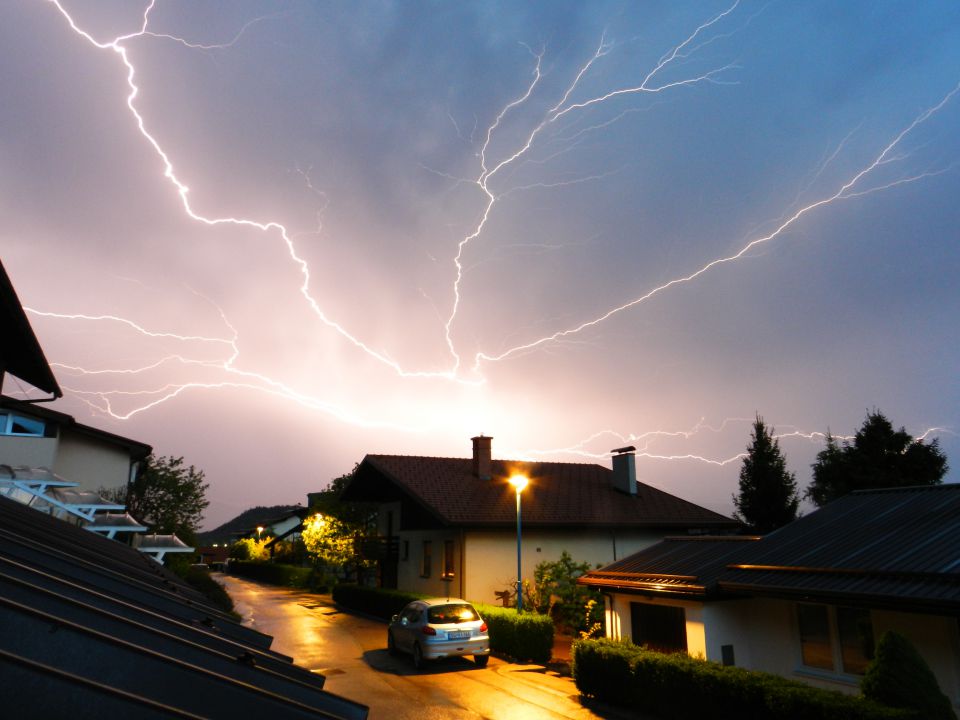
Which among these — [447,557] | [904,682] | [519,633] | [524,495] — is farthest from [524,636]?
[904,682]

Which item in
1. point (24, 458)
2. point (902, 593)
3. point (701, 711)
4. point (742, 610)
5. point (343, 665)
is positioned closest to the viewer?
point (902, 593)

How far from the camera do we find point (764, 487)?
40062mm

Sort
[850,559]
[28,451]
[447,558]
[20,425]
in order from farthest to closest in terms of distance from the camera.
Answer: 1. [447,558]
2. [20,425]
3. [28,451]
4. [850,559]

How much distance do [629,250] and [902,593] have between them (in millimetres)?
21208

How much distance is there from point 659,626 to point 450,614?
5585mm

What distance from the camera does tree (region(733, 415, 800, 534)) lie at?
3947 centimetres

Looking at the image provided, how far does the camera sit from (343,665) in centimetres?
1652

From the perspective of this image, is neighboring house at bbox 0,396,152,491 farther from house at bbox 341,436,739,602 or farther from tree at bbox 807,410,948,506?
tree at bbox 807,410,948,506

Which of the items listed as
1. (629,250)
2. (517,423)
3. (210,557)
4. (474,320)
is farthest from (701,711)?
(210,557)

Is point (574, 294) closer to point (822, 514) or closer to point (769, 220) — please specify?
point (769, 220)

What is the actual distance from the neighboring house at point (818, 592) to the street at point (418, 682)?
2.73m

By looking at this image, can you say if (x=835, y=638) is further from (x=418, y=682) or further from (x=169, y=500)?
(x=169, y=500)

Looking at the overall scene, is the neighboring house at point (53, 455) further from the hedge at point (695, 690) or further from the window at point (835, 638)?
the window at point (835, 638)

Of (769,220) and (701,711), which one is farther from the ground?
(769,220)
